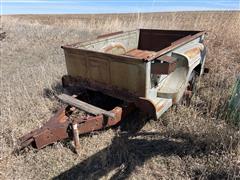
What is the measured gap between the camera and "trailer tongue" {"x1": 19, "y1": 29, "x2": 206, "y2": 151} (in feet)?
7.88

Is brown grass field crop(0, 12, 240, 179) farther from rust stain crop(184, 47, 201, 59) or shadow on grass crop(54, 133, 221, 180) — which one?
rust stain crop(184, 47, 201, 59)

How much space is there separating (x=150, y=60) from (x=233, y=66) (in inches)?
111

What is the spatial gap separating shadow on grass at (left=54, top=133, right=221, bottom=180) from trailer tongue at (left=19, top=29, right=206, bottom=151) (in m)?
0.26

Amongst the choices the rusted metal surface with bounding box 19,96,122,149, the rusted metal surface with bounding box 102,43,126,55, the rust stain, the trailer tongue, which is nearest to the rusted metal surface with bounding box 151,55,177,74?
the trailer tongue

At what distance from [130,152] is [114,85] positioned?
30.5 inches

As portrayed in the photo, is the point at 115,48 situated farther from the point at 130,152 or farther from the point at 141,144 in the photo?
the point at 130,152

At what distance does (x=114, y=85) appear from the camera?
2.74 meters

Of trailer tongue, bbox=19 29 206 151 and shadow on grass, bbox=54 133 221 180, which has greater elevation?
trailer tongue, bbox=19 29 206 151

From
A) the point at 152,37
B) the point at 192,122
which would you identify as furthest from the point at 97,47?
the point at 192,122

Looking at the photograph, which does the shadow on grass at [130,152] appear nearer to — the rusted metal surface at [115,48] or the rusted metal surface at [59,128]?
the rusted metal surface at [59,128]

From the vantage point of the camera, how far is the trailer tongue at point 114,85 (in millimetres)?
2400

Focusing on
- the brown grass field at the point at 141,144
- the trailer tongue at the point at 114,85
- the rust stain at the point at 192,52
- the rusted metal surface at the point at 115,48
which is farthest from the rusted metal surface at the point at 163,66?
the rusted metal surface at the point at 115,48

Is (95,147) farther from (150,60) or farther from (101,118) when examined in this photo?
(150,60)

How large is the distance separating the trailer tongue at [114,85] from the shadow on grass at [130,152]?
0.86 feet
